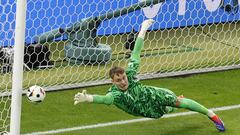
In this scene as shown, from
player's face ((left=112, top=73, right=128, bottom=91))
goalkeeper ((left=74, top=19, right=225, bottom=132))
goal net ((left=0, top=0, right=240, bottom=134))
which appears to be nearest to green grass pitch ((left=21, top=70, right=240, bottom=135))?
goalkeeper ((left=74, top=19, right=225, bottom=132))

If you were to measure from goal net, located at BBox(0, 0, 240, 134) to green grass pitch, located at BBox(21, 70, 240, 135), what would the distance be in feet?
0.90

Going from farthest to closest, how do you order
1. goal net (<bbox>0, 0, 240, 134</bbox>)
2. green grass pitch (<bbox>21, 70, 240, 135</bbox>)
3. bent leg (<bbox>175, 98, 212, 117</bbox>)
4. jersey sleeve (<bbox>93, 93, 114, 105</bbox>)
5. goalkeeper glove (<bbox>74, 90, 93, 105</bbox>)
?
1. goal net (<bbox>0, 0, 240, 134</bbox>)
2. green grass pitch (<bbox>21, 70, 240, 135</bbox>)
3. bent leg (<bbox>175, 98, 212, 117</bbox>)
4. jersey sleeve (<bbox>93, 93, 114, 105</bbox>)
5. goalkeeper glove (<bbox>74, 90, 93, 105</bbox>)

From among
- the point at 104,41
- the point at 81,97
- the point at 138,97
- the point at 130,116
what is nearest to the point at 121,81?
the point at 138,97

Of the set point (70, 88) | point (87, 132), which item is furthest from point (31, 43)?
point (87, 132)

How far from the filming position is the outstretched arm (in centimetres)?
353

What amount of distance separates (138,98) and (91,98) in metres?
0.51

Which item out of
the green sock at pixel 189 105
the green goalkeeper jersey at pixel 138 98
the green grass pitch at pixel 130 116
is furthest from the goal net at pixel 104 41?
the green sock at pixel 189 105

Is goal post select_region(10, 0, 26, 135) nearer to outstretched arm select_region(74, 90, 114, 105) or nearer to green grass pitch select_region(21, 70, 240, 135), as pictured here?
outstretched arm select_region(74, 90, 114, 105)

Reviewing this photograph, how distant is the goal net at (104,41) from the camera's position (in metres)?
5.45

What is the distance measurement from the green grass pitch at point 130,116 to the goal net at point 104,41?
27 cm

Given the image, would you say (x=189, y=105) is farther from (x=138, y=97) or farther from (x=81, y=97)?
(x=81, y=97)

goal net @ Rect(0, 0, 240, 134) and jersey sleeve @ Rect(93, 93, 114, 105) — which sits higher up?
goal net @ Rect(0, 0, 240, 134)

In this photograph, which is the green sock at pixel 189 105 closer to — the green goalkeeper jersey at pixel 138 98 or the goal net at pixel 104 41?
the green goalkeeper jersey at pixel 138 98

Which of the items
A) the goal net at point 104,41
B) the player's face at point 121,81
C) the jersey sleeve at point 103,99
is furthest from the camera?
the goal net at point 104,41
